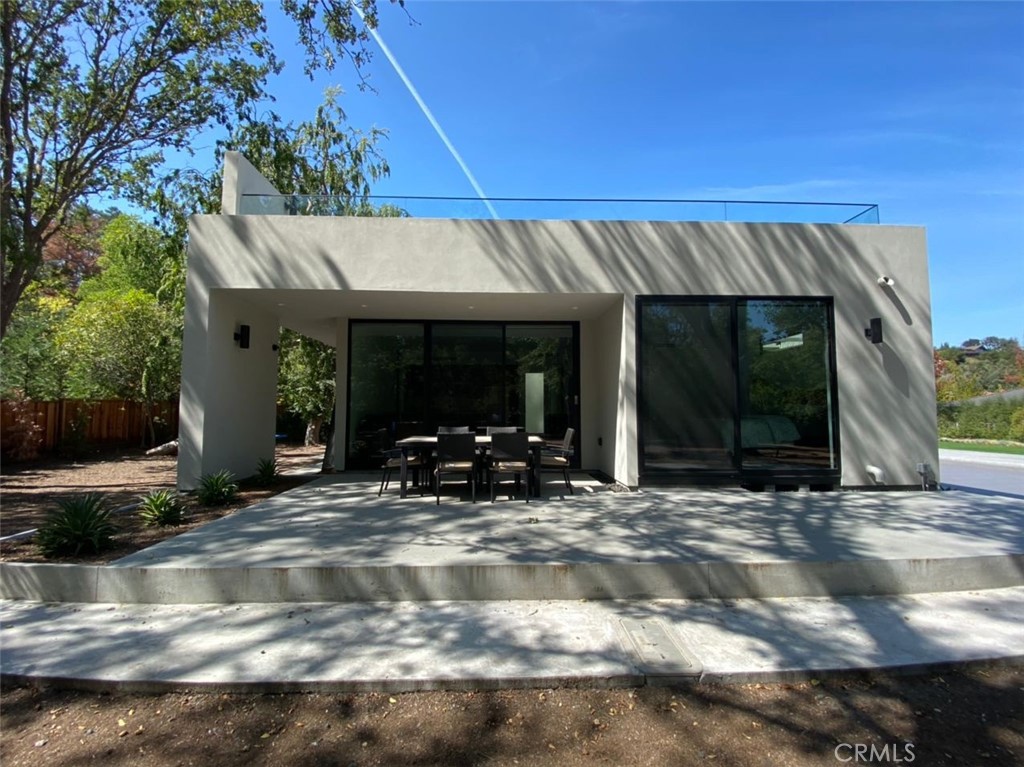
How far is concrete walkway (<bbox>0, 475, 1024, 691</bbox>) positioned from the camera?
271 centimetres

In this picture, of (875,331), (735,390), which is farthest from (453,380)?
(875,331)

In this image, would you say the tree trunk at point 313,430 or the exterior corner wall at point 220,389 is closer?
the exterior corner wall at point 220,389

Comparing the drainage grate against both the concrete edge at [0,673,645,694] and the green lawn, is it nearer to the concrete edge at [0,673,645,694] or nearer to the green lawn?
the concrete edge at [0,673,645,694]

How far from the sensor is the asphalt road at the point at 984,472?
26.2 ft

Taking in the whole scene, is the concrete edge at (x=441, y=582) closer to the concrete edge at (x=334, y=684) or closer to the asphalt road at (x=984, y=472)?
the concrete edge at (x=334, y=684)

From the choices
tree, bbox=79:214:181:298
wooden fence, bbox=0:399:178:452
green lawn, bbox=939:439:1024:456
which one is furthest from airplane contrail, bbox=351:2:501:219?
green lawn, bbox=939:439:1024:456

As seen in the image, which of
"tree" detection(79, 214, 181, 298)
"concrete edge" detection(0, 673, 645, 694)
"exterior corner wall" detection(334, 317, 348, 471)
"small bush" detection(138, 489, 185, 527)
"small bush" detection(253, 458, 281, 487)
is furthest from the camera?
"tree" detection(79, 214, 181, 298)

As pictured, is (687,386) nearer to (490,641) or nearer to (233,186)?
(490,641)

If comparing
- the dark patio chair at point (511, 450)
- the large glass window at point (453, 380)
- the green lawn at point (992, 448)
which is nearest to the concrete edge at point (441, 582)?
the dark patio chair at point (511, 450)

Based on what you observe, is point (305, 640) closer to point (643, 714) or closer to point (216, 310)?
point (643, 714)

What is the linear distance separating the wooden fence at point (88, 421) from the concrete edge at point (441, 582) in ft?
32.6

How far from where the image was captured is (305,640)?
3.02m

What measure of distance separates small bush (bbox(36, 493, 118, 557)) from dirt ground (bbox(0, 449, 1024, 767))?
1.76 metres

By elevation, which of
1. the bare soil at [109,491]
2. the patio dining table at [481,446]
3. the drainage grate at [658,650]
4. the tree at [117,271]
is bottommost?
the drainage grate at [658,650]
